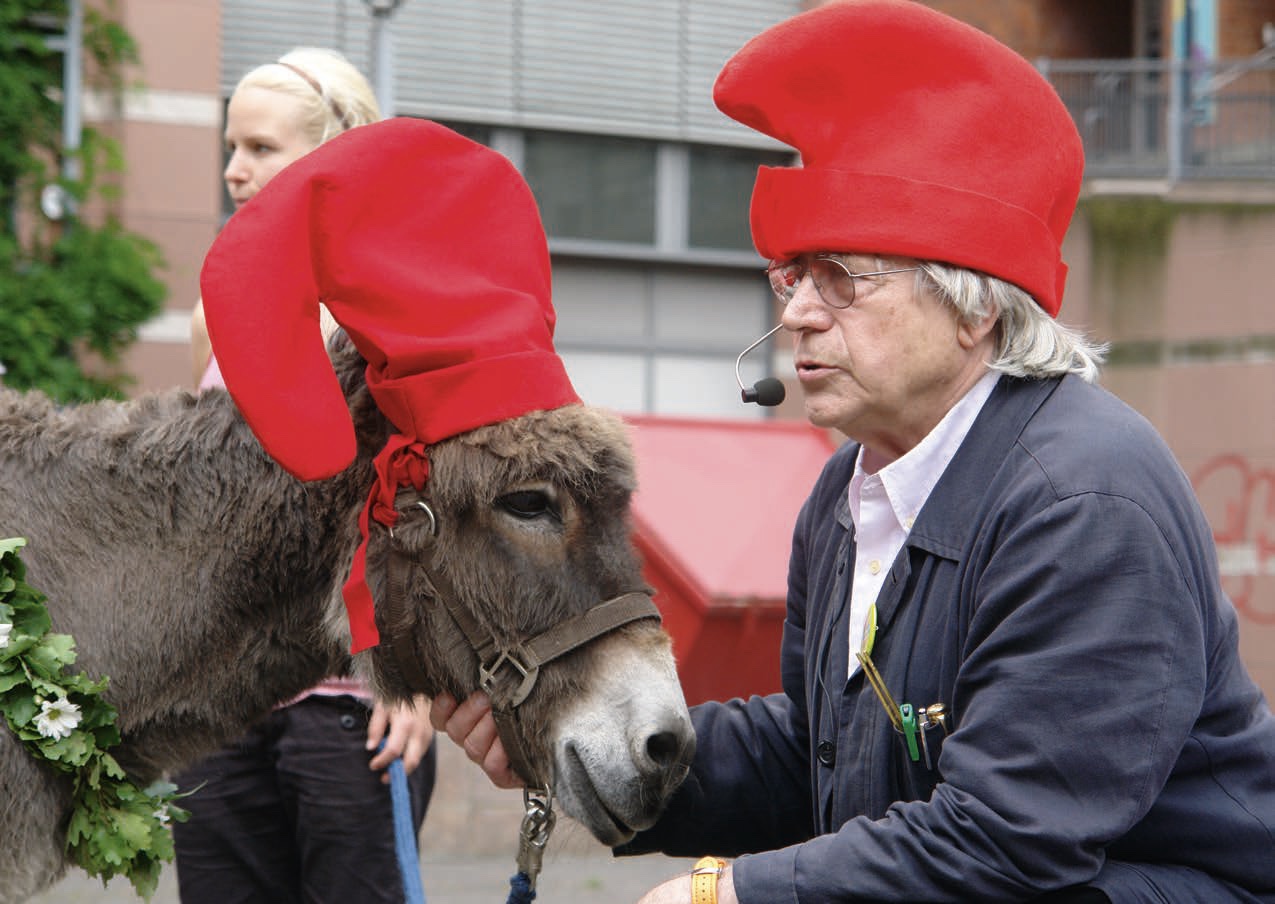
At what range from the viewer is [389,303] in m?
2.48

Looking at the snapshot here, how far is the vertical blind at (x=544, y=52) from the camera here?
948 cm

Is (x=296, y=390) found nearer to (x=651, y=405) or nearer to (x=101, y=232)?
(x=101, y=232)

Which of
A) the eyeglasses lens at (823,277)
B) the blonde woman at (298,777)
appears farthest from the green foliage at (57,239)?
the eyeglasses lens at (823,277)

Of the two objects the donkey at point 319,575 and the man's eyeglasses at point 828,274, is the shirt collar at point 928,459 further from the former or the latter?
the donkey at point 319,575

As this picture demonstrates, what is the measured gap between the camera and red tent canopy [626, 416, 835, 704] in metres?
4.47

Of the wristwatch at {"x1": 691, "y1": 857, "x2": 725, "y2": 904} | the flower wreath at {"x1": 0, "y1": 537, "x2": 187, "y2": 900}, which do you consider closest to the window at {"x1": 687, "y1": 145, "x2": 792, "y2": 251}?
the flower wreath at {"x1": 0, "y1": 537, "x2": 187, "y2": 900}

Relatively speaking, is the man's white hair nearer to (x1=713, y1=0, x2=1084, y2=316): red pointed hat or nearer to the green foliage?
(x1=713, y1=0, x2=1084, y2=316): red pointed hat

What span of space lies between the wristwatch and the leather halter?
0.47m

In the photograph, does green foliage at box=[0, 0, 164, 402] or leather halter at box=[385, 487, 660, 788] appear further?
green foliage at box=[0, 0, 164, 402]

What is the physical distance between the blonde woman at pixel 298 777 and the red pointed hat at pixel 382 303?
625mm

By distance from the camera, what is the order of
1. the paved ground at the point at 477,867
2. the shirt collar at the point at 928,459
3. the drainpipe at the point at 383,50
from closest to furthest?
the shirt collar at the point at 928,459 < the drainpipe at the point at 383,50 < the paved ground at the point at 477,867

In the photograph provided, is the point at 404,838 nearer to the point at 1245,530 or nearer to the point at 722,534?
the point at 722,534

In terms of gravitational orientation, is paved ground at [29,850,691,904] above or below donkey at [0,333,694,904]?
below

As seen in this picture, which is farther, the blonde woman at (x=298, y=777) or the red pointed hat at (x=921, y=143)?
the blonde woman at (x=298, y=777)
